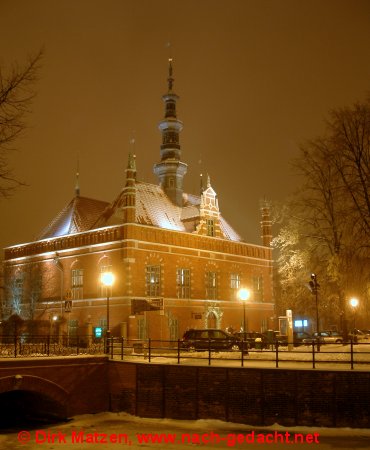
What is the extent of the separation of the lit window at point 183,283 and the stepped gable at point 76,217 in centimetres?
871

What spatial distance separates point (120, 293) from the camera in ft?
143

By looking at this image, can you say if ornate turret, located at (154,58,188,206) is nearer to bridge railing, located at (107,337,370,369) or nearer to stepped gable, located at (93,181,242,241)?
stepped gable, located at (93,181,242,241)

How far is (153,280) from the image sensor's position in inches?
1802

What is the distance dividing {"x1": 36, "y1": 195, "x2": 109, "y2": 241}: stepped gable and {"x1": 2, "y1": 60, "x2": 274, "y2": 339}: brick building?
0.41 ft

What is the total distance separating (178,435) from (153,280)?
24.6 m

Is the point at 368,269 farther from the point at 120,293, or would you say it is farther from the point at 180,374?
the point at 120,293

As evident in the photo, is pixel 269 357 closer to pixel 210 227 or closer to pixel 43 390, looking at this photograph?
pixel 43 390

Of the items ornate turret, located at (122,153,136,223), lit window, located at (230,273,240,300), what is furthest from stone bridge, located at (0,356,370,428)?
lit window, located at (230,273,240,300)

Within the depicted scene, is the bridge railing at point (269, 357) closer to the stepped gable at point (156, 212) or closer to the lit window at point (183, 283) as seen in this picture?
the lit window at point (183, 283)

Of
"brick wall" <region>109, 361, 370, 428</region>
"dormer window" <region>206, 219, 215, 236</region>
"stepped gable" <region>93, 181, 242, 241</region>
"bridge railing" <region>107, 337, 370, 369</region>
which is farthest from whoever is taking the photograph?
"dormer window" <region>206, 219, 215, 236</region>

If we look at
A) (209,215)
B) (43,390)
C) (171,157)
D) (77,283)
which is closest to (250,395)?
(43,390)

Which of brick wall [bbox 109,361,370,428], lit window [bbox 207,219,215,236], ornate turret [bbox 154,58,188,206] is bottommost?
brick wall [bbox 109,361,370,428]

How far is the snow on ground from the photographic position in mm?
19516

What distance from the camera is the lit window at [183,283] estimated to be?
158ft
